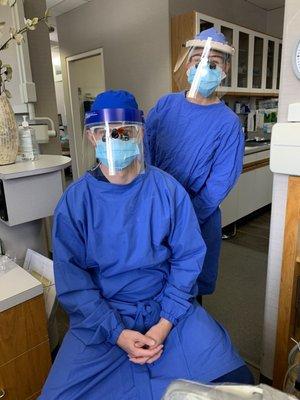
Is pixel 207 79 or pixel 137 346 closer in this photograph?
pixel 137 346

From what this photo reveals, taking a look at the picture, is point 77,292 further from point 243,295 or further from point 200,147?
point 243,295

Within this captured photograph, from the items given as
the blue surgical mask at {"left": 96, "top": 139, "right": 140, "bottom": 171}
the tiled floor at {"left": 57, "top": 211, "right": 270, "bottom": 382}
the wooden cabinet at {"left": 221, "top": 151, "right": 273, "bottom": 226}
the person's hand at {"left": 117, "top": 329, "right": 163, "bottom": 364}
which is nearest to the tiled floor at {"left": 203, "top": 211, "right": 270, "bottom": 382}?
the tiled floor at {"left": 57, "top": 211, "right": 270, "bottom": 382}

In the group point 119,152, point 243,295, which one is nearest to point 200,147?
point 119,152

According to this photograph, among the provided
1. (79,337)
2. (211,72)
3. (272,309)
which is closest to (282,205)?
(272,309)

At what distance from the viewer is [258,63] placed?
3.68 metres

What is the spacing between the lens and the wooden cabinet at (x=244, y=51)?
9.16 ft

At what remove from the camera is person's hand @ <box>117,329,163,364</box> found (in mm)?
922

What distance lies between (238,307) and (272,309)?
0.70m

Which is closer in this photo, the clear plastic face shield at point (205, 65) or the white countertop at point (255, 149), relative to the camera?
the clear plastic face shield at point (205, 65)

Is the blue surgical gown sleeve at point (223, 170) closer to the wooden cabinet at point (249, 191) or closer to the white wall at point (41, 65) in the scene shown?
the white wall at point (41, 65)

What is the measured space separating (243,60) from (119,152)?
3.01 m

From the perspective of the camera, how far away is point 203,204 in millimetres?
1415

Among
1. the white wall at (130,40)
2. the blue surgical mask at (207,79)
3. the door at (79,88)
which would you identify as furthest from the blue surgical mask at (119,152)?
the door at (79,88)

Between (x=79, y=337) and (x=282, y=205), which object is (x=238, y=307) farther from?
(x=79, y=337)
